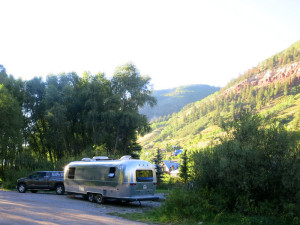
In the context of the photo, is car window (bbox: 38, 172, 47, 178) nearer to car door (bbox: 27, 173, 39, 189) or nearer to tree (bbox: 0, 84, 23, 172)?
car door (bbox: 27, 173, 39, 189)

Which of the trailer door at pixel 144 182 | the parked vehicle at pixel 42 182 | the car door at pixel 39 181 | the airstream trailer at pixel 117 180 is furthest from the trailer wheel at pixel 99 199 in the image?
the car door at pixel 39 181

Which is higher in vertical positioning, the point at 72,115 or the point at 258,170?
the point at 72,115

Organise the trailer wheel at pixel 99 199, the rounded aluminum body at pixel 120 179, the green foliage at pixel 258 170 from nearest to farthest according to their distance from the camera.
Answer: the green foliage at pixel 258 170 → the rounded aluminum body at pixel 120 179 → the trailer wheel at pixel 99 199

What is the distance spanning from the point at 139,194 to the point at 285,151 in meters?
7.86

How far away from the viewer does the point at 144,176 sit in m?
16.4

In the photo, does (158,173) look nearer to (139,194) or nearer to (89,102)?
(89,102)

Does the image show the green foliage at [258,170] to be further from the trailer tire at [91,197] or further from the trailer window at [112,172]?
the trailer tire at [91,197]

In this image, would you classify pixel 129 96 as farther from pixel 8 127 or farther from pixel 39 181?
pixel 39 181

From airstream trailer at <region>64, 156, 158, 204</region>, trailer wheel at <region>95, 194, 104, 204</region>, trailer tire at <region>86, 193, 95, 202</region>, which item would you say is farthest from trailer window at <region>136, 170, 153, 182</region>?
trailer tire at <region>86, 193, 95, 202</region>

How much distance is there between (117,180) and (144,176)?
4.92 ft

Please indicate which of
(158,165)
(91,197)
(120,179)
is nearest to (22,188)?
(91,197)

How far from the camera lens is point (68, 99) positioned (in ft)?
115

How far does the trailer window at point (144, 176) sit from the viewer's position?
632 inches

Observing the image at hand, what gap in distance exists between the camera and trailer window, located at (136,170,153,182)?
16044 millimetres
